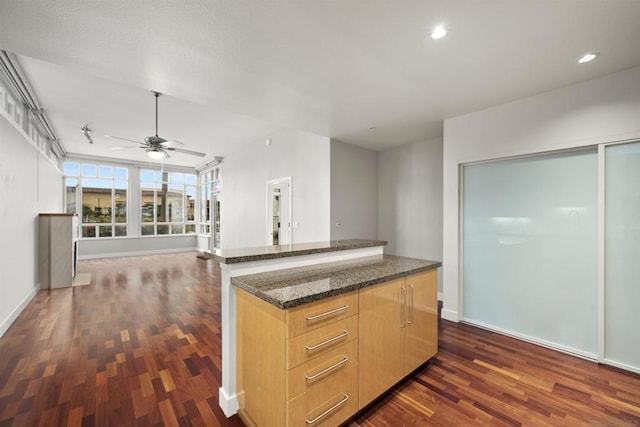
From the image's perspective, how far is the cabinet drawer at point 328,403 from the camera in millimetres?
1495

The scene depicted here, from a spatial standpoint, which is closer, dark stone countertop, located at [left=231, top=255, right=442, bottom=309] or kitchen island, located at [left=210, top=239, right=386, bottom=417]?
dark stone countertop, located at [left=231, top=255, right=442, bottom=309]

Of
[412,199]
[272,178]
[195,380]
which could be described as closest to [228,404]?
[195,380]

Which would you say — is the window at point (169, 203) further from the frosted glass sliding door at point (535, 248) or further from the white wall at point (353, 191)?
the frosted glass sliding door at point (535, 248)

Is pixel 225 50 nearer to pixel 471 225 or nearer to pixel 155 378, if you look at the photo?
pixel 155 378

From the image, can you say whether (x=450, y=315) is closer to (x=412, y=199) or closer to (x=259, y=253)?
(x=412, y=199)

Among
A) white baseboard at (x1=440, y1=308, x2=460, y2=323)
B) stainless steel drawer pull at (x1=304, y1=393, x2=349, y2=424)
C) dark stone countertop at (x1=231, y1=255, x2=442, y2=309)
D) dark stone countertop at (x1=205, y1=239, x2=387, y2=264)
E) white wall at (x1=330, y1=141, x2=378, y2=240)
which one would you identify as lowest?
white baseboard at (x1=440, y1=308, x2=460, y2=323)

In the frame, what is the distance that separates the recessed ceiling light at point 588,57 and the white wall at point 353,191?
3081 millimetres

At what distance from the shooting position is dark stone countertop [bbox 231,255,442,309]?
1.55 metres

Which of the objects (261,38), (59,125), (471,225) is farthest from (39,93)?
(471,225)

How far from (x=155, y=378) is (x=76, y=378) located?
681 millimetres

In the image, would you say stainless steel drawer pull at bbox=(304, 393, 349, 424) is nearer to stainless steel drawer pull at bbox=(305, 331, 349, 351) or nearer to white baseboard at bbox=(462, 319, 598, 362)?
stainless steel drawer pull at bbox=(305, 331, 349, 351)

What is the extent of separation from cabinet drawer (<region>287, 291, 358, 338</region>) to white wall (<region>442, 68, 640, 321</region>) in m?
2.45

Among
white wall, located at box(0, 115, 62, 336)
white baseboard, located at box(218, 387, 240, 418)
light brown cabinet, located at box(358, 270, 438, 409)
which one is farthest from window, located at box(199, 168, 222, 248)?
light brown cabinet, located at box(358, 270, 438, 409)

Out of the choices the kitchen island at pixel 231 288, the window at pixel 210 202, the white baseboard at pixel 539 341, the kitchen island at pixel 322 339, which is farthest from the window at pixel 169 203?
the white baseboard at pixel 539 341
